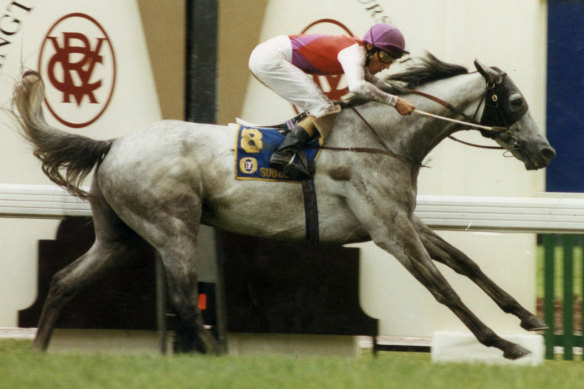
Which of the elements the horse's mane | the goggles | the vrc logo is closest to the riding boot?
the goggles

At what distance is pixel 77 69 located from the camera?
7773 mm

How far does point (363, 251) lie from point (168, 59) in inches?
78.5

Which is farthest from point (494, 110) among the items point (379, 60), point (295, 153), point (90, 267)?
point (90, 267)

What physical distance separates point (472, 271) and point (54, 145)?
2.91 m

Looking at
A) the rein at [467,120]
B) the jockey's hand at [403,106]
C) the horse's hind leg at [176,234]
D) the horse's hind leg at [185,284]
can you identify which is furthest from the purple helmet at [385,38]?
the horse's hind leg at [185,284]

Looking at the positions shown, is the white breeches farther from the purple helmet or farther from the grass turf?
the grass turf

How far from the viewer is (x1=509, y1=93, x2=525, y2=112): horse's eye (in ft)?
22.8

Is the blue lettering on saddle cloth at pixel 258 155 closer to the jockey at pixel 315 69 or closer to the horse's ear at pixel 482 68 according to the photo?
the jockey at pixel 315 69

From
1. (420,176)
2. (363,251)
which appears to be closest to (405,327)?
(363,251)

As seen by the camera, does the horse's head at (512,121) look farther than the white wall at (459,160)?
No

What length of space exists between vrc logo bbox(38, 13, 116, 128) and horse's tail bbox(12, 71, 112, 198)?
704 millimetres

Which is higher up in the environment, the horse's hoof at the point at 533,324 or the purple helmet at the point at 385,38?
the purple helmet at the point at 385,38

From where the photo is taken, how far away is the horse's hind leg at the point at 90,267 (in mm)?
7125

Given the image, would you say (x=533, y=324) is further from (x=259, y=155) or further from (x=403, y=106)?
(x=259, y=155)
